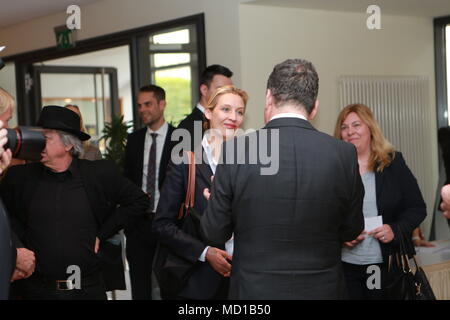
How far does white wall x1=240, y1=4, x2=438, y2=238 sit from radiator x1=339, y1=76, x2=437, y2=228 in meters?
0.05

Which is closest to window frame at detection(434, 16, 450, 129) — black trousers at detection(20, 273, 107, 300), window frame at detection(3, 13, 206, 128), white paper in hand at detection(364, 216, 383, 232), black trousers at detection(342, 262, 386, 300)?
window frame at detection(3, 13, 206, 128)

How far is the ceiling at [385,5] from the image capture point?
18.1 feet

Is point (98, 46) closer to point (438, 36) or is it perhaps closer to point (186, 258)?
point (438, 36)

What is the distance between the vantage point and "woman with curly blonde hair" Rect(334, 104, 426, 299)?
358cm

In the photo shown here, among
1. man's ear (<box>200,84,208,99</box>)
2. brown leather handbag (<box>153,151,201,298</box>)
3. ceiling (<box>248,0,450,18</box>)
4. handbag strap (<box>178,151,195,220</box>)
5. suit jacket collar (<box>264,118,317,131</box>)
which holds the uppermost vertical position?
ceiling (<box>248,0,450,18</box>)

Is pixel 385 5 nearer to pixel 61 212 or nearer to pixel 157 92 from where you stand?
pixel 157 92

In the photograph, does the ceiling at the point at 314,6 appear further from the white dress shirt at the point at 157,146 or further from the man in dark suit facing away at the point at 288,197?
the man in dark suit facing away at the point at 288,197

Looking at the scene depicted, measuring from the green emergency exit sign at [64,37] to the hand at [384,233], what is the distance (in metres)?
4.58

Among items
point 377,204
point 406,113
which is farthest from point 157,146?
point 406,113

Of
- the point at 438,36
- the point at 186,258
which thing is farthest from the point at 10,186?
the point at 438,36

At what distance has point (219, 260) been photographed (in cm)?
312

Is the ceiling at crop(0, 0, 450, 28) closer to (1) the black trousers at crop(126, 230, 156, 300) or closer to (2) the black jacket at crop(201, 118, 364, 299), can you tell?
(1) the black trousers at crop(126, 230, 156, 300)

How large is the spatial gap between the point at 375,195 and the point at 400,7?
2878 millimetres

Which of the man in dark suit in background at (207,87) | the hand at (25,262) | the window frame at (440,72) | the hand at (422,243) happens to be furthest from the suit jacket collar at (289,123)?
the window frame at (440,72)
